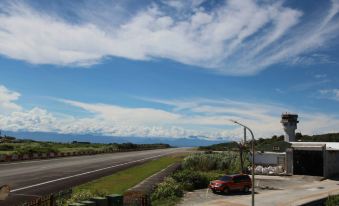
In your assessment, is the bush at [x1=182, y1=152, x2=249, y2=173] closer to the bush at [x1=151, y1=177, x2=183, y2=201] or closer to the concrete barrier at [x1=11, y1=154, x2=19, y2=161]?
the bush at [x1=151, y1=177, x2=183, y2=201]

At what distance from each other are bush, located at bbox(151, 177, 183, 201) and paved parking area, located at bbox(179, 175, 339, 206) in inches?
33.9

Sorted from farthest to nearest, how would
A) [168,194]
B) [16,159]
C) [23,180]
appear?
[16,159] → [23,180] → [168,194]

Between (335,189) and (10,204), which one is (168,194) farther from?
(335,189)

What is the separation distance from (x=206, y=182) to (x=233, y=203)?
952cm

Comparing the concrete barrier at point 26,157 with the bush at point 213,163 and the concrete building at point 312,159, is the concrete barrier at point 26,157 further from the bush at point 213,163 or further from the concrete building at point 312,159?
the concrete building at point 312,159

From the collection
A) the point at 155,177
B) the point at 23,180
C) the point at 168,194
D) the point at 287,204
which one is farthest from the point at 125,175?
the point at 287,204

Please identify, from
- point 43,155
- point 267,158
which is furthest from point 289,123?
point 43,155

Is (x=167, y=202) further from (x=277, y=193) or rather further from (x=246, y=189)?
(x=277, y=193)

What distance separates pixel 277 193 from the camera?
45125 millimetres

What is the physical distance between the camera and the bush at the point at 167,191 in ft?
121

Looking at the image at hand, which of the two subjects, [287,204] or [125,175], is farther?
[125,175]

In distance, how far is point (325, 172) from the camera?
5969cm

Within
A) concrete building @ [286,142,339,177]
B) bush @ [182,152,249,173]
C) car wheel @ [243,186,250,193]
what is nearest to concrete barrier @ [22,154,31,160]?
bush @ [182,152,249,173]

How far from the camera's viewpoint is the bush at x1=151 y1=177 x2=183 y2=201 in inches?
1457
